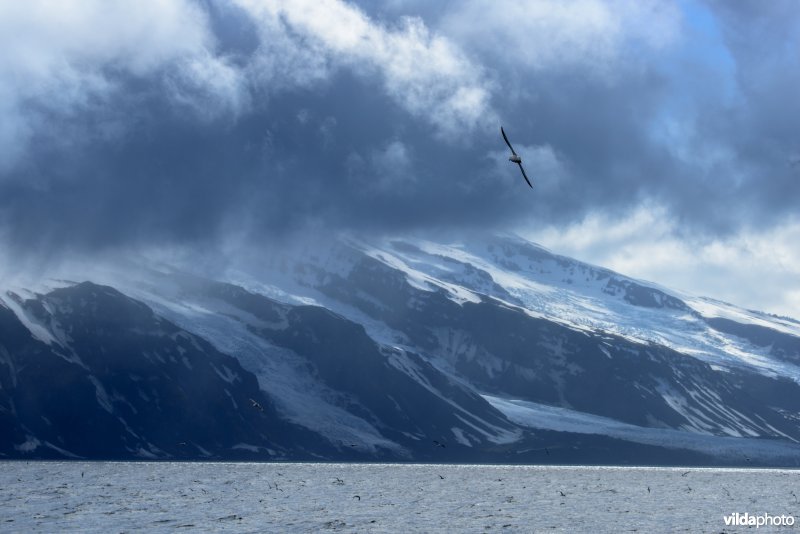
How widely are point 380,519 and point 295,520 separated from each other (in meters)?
13.7

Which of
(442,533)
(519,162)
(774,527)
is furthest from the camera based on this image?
(774,527)

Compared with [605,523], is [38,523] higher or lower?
lower

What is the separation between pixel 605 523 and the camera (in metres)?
199

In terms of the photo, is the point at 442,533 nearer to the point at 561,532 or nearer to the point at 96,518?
the point at 561,532

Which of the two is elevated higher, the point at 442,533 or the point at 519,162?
the point at 519,162

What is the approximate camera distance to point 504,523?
195500 millimetres

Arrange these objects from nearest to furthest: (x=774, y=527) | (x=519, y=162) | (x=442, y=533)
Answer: (x=519, y=162) → (x=442, y=533) → (x=774, y=527)

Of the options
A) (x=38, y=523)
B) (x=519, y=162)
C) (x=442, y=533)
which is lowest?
(x=38, y=523)

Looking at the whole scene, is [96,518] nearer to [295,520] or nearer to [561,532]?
[295,520]

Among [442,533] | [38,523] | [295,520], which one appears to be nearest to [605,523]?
[442,533]

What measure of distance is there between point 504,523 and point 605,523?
1683 centimetres

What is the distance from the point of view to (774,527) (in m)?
192

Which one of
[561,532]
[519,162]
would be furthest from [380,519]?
[519,162]

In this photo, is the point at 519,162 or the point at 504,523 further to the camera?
the point at 504,523
